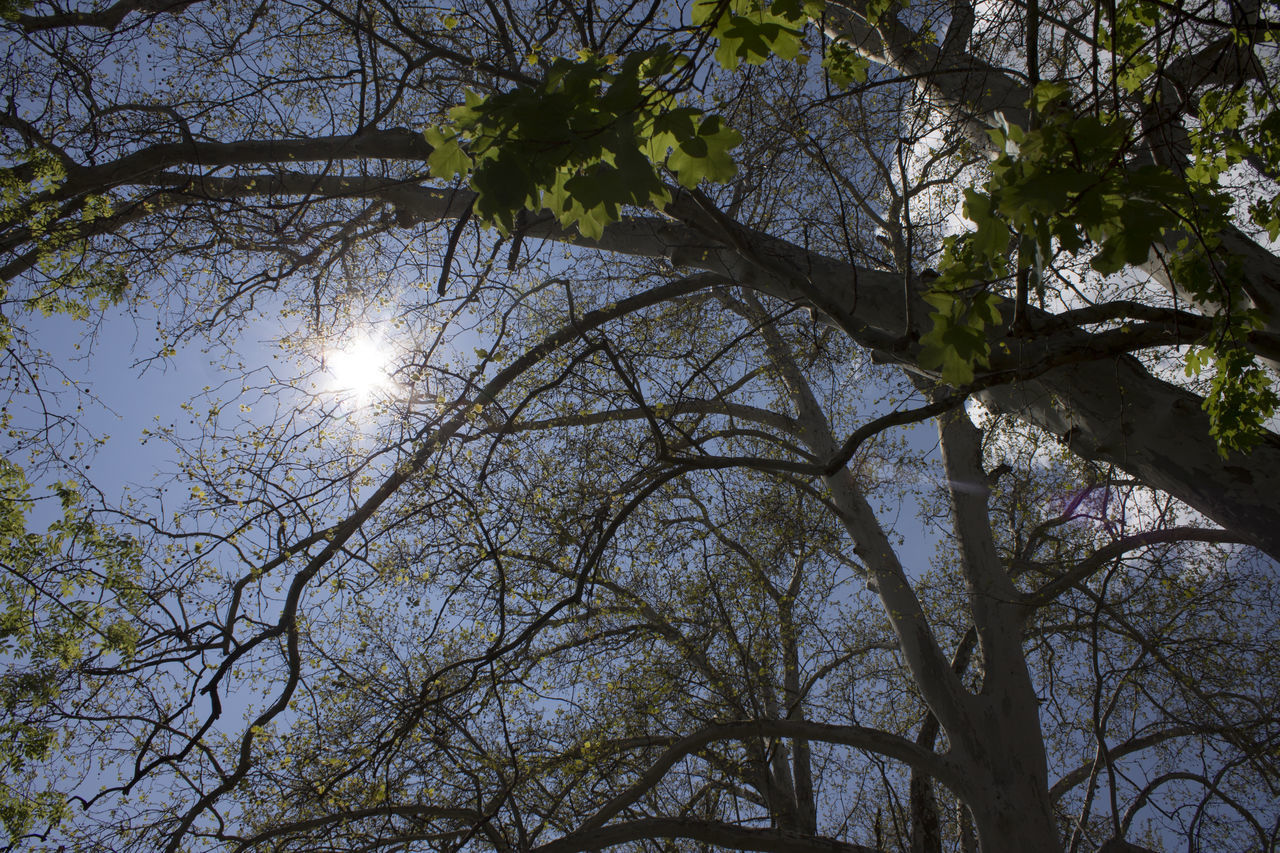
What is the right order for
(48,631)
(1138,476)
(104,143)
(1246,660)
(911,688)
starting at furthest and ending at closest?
(911,688)
(1246,660)
(104,143)
(48,631)
(1138,476)

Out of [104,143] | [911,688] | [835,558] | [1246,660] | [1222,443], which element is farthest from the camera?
[911,688]

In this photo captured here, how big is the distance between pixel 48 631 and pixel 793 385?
564cm

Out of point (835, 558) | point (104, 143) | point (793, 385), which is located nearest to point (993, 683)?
point (835, 558)

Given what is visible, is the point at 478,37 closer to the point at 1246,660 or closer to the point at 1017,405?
the point at 1017,405

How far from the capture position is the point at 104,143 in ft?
14.8

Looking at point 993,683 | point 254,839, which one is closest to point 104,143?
point 254,839

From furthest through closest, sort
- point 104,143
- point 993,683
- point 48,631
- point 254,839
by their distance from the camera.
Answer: point 993,683 → point 104,143 → point 254,839 → point 48,631

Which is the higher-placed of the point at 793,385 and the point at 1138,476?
the point at 793,385

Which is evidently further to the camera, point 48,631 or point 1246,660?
point 1246,660

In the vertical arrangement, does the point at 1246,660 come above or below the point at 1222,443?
above

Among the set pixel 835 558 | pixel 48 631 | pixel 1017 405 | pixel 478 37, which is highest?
pixel 478 37

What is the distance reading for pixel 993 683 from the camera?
529cm

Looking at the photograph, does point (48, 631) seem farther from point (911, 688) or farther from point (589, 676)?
point (911, 688)

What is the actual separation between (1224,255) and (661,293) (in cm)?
337
